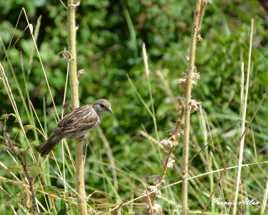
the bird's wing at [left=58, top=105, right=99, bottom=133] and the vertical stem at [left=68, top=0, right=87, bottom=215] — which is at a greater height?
the vertical stem at [left=68, top=0, right=87, bottom=215]

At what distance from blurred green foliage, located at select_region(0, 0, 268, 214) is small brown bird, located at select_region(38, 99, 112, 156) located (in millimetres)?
1785

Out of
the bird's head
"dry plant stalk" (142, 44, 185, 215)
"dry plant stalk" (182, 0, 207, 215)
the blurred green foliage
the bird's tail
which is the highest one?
"dry plant stalk" (182, 0, 207, 215)

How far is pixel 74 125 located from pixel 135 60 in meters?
4.20

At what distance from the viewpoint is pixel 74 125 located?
3350mm

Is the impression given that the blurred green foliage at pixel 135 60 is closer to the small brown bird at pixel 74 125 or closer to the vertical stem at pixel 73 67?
the small brown bird at pixel 74 125

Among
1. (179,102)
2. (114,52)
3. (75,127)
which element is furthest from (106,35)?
(179,102)

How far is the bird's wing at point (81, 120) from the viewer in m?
3.23

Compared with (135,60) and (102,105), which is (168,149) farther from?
(135,60)

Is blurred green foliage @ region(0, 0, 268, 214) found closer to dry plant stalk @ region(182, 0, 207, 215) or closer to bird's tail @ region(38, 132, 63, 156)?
bird's tail @ region(38, 132, 63, 156)

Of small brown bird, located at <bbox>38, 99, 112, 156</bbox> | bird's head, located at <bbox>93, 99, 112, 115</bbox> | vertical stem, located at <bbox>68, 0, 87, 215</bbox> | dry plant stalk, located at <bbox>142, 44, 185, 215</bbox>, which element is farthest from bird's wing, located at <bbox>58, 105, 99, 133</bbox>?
dry plant stalk, located at <bbox>142, 44, 185, 215</bbox>

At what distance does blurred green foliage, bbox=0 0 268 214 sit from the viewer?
19.8 ft

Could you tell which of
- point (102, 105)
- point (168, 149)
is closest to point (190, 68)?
Answer: point (168, 149)

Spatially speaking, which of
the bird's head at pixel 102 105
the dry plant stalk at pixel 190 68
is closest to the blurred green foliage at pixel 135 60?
the bird's head at pixel 102 105

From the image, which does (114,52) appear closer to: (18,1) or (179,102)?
(18,1)
